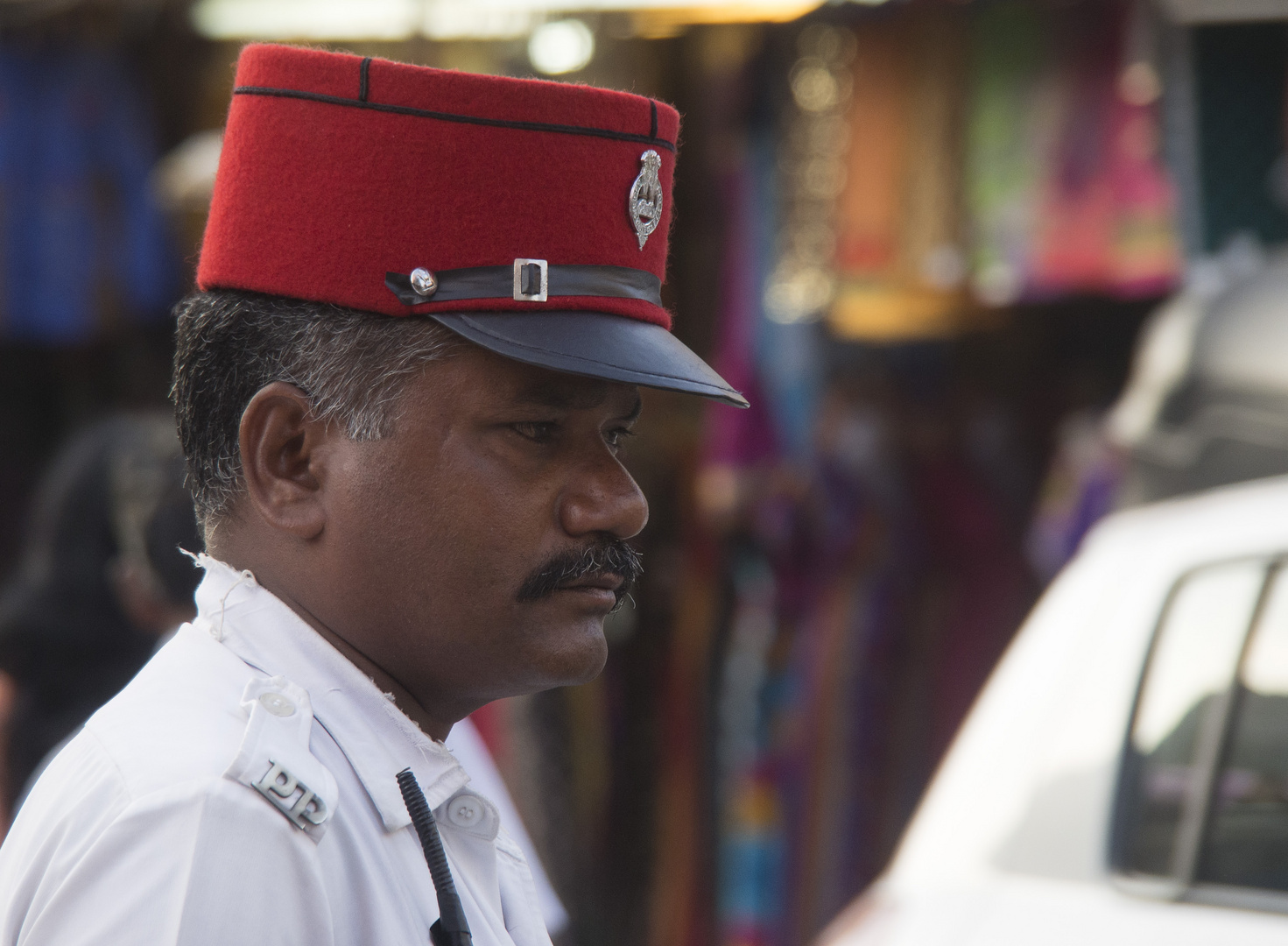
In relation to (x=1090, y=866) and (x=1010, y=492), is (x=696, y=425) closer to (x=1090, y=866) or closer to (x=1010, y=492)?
(x=1010, y=492)

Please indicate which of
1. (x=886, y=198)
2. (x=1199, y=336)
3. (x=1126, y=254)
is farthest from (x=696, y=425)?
(x=1199, y=336)

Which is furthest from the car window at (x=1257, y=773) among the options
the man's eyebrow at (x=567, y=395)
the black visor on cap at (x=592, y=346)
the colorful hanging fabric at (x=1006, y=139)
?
the colorful hanging fabric at (x=1006, y=139)

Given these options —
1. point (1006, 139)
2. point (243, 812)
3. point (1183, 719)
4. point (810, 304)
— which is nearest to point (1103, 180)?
point (1006, 139)

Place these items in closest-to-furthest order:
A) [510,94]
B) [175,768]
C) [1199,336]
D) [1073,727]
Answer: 1. [175,768]
2. [510,94]
3. [1073,727]
4. [1199,336]

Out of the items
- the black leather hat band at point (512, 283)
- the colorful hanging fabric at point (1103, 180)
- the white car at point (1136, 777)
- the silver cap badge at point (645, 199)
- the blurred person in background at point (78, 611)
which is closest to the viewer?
the black leather hat band at point (512, 283)

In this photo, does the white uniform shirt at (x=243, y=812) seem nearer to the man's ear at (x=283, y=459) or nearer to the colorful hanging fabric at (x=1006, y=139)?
the man's ear at (x=283, y=459)

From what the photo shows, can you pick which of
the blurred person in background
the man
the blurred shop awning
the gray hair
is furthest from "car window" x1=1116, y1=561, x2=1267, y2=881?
the blurred shop awning

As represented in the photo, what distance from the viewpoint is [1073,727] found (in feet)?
6.65

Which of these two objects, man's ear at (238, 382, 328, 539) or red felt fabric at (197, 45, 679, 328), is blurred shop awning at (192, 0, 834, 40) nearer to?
red felt fabric at (197, 45, 679, 328)

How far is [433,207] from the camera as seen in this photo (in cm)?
117

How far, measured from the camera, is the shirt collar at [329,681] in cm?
110

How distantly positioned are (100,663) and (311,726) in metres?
2.07

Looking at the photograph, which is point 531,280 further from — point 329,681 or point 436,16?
point 436,16

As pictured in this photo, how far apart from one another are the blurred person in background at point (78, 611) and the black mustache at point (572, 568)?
184cm
